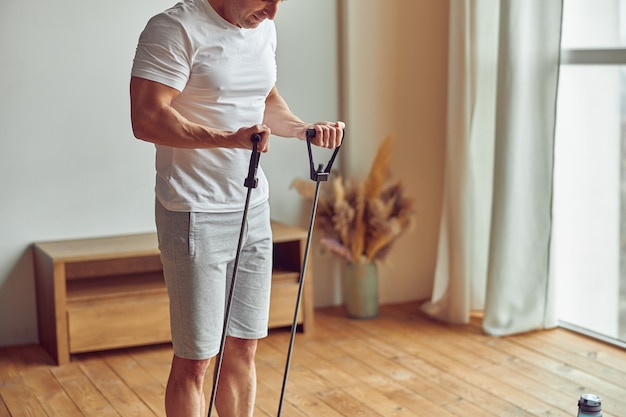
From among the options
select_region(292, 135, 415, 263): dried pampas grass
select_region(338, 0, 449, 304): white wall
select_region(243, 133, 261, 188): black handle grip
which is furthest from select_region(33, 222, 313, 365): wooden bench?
select_region(243, 133, 261, 188): black handle grip

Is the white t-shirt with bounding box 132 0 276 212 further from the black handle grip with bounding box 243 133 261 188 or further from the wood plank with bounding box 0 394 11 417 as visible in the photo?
the wood plank with bounding box 0 394 11 417

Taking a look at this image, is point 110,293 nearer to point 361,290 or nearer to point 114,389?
point 114,389

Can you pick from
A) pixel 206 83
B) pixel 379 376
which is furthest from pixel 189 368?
pixel 379 376

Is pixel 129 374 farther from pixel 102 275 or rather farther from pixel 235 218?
pixel 235 218

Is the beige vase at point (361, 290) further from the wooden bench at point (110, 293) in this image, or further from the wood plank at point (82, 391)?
the wood plank at point (82, 391)

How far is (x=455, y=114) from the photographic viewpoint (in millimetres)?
3877

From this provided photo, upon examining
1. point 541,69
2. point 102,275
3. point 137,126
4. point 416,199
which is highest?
point 541,69

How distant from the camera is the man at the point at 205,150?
1928mm

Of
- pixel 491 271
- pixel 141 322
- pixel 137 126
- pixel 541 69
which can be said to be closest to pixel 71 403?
pixel 141 322

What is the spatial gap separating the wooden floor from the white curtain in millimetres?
186

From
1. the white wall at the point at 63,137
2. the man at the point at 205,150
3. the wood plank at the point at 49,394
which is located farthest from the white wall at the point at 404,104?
the man at the point at 205,150

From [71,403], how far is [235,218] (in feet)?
4.18

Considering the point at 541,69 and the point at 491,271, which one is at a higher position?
the point at 541,69

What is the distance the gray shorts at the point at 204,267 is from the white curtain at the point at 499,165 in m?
1.70
